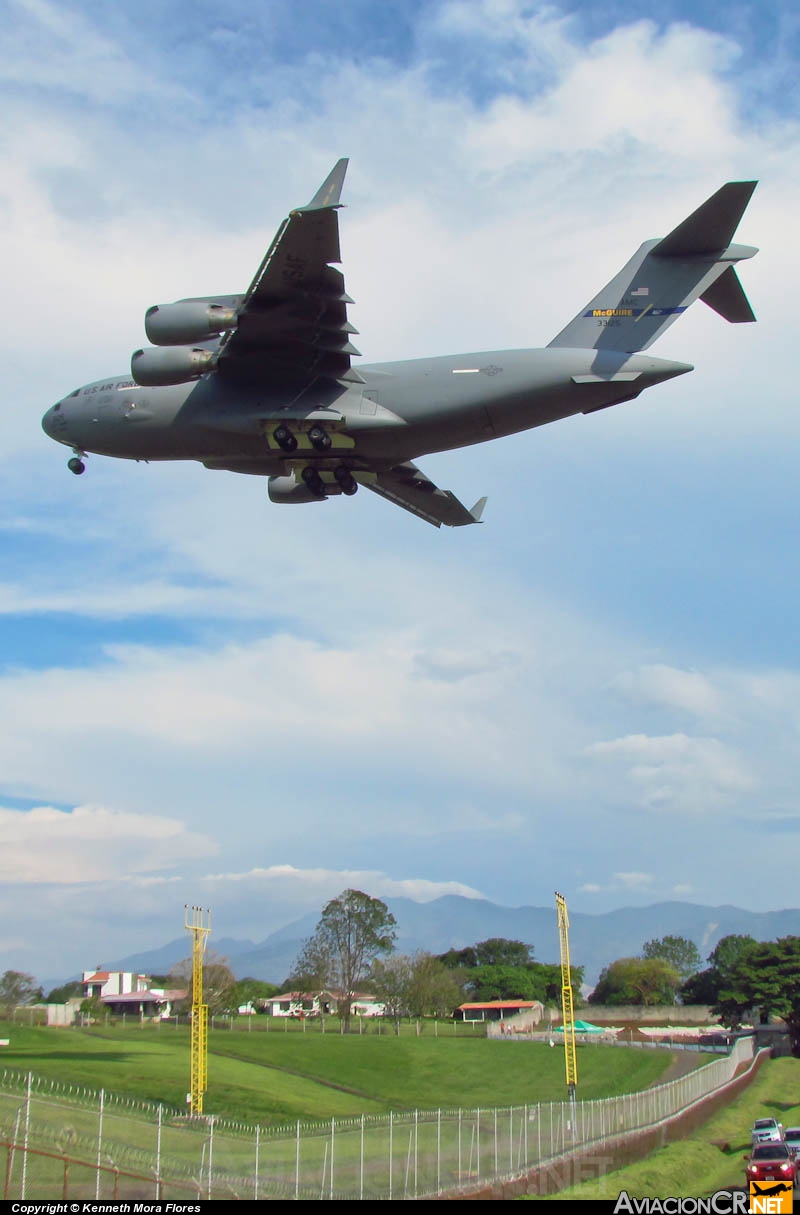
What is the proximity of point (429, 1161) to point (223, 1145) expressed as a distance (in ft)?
9.75

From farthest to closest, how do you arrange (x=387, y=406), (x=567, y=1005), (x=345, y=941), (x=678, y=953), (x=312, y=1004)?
(x=678, y=953)
(x=312, y=1004)
(x=345, y=941)
(x=567, y=1005)
(x=387, y=406)

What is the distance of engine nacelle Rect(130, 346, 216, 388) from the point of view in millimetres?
17359

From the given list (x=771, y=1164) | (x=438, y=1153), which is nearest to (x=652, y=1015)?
(x=771, y=1164)

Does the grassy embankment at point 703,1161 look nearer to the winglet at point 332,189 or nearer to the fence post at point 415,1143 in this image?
the fence post at point 415,1143

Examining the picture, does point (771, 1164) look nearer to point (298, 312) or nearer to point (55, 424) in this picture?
point (298, 312)

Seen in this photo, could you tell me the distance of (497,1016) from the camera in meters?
86.4

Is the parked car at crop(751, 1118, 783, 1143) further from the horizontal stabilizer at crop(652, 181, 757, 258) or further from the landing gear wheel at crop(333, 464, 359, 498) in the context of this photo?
the horizontal stabilizer at crop(652, 181, 757, 258)

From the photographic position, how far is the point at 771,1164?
17922 millimetres

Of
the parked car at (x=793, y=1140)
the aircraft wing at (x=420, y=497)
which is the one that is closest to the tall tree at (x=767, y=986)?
the parked car at (x=793, y=1140)

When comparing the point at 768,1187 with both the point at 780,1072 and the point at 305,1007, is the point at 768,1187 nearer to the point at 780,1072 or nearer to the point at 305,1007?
the point at 780,1072

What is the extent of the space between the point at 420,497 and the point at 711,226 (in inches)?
278

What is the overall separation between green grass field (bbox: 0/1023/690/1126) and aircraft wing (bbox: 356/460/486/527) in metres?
16.8

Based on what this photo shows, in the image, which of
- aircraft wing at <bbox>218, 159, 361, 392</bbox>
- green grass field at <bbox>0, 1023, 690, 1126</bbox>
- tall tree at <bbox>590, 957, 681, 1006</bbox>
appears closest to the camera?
aircraft wing at <bbox>218, 159, 361, 392</bbox>

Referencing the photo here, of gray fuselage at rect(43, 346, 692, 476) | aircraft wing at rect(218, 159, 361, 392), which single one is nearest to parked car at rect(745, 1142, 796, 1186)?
gray fuselage at rect(43, 346, 692, 476)
